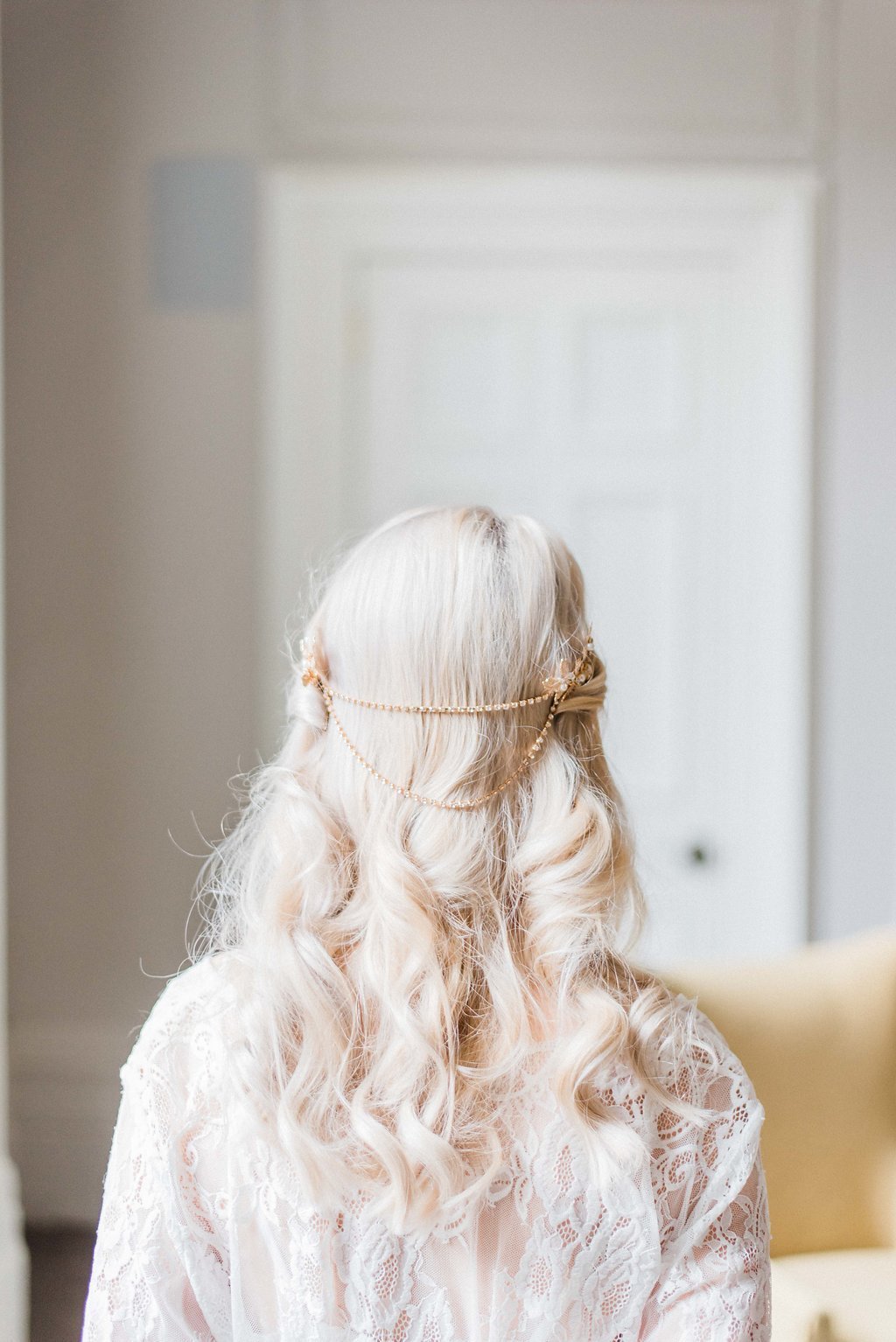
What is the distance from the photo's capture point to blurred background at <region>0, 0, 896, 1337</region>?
2.39 meters

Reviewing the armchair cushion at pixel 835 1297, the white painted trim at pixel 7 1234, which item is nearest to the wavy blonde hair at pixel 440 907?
the armchair cushion at pixel 835 1297

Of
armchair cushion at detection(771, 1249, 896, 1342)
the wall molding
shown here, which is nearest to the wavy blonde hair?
armchair cushion at detection(771, 1249, 896, 1342)

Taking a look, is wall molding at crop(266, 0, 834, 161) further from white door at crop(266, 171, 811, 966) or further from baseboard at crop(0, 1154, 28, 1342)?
baseboard at crop(0, 1154, 28, 1342)

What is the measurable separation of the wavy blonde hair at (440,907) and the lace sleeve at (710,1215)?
33 millimetres

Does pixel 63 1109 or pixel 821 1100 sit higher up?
pixel 821 1100

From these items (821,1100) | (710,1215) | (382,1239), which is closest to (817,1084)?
(821,1100)

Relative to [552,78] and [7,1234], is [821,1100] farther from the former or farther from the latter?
[552,78]

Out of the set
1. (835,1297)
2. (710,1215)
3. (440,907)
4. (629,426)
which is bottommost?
(835,1297)

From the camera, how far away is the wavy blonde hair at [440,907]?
33.4 inches

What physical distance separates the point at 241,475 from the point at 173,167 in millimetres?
688

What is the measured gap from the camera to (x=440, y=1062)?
0.85 m

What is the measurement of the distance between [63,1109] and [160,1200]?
6.24 feet

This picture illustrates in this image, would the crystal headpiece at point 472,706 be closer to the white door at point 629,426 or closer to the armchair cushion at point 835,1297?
the armchair cushion at point 835,1297

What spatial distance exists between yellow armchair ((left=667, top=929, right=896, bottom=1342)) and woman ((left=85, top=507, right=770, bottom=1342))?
676 millimetres
